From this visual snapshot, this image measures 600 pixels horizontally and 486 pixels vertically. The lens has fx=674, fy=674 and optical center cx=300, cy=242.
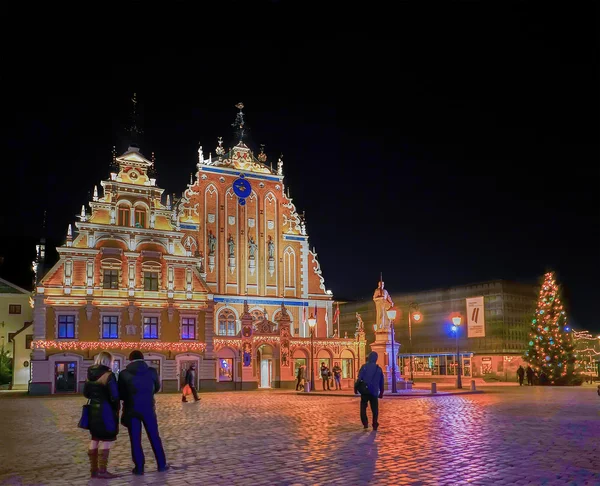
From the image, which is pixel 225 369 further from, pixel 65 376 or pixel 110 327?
pixel 65 376

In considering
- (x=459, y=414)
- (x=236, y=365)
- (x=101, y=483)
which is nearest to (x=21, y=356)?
(x=236, y=365)

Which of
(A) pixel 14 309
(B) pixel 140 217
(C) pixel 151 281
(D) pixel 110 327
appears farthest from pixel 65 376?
(A) pixel 14 309

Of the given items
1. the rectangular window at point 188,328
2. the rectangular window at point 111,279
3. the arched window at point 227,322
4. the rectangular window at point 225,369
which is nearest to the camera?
the rectangular window at point 111,279

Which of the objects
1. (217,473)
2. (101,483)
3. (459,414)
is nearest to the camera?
(101,483)

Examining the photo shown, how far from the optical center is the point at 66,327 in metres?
44.2

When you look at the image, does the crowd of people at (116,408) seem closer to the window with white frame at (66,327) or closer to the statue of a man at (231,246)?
the window with white frame at (66,327)

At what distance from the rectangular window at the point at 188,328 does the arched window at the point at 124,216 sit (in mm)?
7958

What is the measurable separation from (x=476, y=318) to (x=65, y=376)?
1310 inches

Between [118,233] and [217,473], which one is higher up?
[118,233]

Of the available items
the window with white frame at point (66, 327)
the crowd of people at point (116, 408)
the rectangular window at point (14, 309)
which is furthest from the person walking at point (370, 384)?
the rectangular window at point (14, 309)

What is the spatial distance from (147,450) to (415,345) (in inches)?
2781

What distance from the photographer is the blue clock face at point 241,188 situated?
56875 mm

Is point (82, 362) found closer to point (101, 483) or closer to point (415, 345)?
point (101, 483)

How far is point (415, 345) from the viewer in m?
81.1
